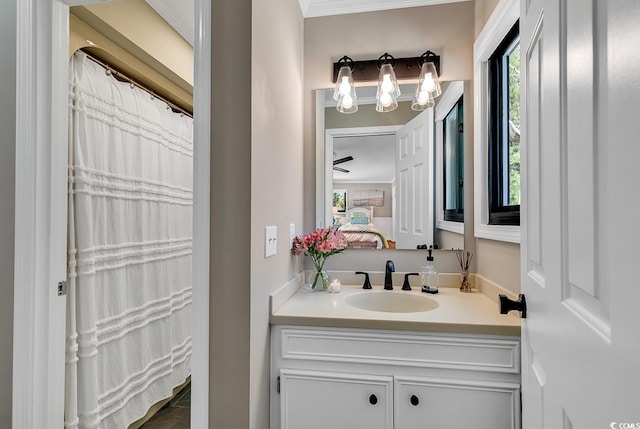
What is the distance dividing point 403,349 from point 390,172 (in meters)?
1.09

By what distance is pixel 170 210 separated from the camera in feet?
7.27

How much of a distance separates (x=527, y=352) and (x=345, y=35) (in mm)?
1865

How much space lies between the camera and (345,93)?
1873mm

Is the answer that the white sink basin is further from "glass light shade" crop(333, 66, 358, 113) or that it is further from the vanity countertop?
"glass light shade" crop(333, 66, 358, 113)

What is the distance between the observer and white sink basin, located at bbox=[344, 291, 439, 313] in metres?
1.64

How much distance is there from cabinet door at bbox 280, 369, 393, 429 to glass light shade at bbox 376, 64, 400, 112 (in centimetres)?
146

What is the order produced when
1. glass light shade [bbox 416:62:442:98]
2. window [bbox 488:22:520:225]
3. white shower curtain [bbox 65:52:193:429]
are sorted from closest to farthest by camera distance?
1. window [bbox 488:22:520:225]
2. white shower curtain [bbox 65:52:193:429]
3. glass light shade [bbox 416:62:442:98]

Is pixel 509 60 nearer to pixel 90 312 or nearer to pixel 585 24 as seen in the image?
pixel 585 24

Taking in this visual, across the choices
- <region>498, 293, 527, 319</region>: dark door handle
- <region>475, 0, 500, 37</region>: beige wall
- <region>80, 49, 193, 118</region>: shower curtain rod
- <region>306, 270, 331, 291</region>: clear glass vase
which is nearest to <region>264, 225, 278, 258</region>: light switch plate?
<region>306, 270, 331, 291</region>: clear glass vase

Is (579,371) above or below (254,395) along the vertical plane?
above

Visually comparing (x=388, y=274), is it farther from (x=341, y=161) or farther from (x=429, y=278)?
(x=341, y=161)

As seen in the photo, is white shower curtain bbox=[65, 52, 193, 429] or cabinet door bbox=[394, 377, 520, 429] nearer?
cabinet door bbox=[394, 377, 520, 429]

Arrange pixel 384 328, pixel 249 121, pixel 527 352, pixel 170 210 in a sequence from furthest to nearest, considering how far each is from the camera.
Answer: pixel 170 210 < pixel 384 328 < pixel 249 121 < pixel 527 352

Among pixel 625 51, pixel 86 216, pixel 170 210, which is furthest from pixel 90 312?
pixel 625 51
